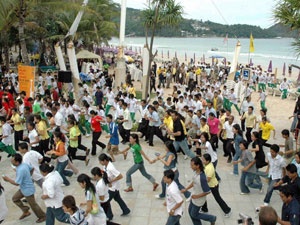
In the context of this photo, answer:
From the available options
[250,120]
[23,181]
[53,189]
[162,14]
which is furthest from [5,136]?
[162,14]

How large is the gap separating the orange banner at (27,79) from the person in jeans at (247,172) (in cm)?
997

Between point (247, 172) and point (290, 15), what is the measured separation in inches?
226

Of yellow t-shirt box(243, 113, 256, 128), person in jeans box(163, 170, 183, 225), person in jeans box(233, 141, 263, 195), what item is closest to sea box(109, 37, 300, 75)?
yellow t-shirt box(243, 113, 256, 128)

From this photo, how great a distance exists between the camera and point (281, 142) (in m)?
12.6

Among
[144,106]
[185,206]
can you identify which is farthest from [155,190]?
[144,106]

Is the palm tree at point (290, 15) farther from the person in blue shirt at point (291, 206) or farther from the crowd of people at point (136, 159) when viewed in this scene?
the person in blue shirt at point (291, 206)

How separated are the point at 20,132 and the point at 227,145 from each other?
6.08 m

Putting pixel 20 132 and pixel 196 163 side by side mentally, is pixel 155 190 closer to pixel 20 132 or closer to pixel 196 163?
pixel 196 163

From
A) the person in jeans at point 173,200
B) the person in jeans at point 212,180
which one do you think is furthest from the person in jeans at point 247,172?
the person in jeans at point 173,200

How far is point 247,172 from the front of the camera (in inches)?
309

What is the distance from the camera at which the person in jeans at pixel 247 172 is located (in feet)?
25.4

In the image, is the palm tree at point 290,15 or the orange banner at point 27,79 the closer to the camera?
the palm tree at point 290,15

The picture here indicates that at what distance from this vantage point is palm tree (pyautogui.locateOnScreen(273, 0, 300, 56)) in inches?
423

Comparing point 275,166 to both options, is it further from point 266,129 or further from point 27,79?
point 27,79
